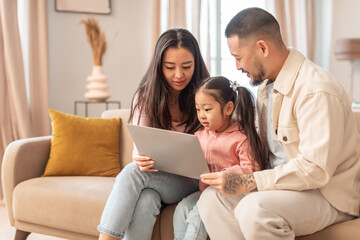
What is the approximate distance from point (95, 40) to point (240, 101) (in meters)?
1.99

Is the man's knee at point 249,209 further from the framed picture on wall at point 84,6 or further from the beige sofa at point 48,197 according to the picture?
the framed picture on wall at point 84,6

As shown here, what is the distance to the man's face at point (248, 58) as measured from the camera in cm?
156

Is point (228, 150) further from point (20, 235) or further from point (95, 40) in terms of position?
point (95, 40)

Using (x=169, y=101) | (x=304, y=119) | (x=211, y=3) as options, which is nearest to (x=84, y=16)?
(x=211, y=3)

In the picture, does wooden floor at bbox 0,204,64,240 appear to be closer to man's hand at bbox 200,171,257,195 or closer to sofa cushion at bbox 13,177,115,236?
sofa cushion at bbox 13,177,115,236

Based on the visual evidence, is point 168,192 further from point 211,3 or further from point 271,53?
point 211,3

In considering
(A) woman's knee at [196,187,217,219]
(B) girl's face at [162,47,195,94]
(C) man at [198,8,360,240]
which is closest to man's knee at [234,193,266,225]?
(C) man at [198,8,360,240]

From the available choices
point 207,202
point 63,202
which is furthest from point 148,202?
point 63,202

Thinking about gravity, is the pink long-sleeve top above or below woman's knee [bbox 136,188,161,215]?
above

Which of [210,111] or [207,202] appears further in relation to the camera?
[210,111]

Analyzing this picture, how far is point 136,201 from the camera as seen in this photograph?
1.64 meters

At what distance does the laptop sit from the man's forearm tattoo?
117mm

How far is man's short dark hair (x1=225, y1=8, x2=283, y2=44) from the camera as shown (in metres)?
1.54

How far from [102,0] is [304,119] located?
9.23 ft
